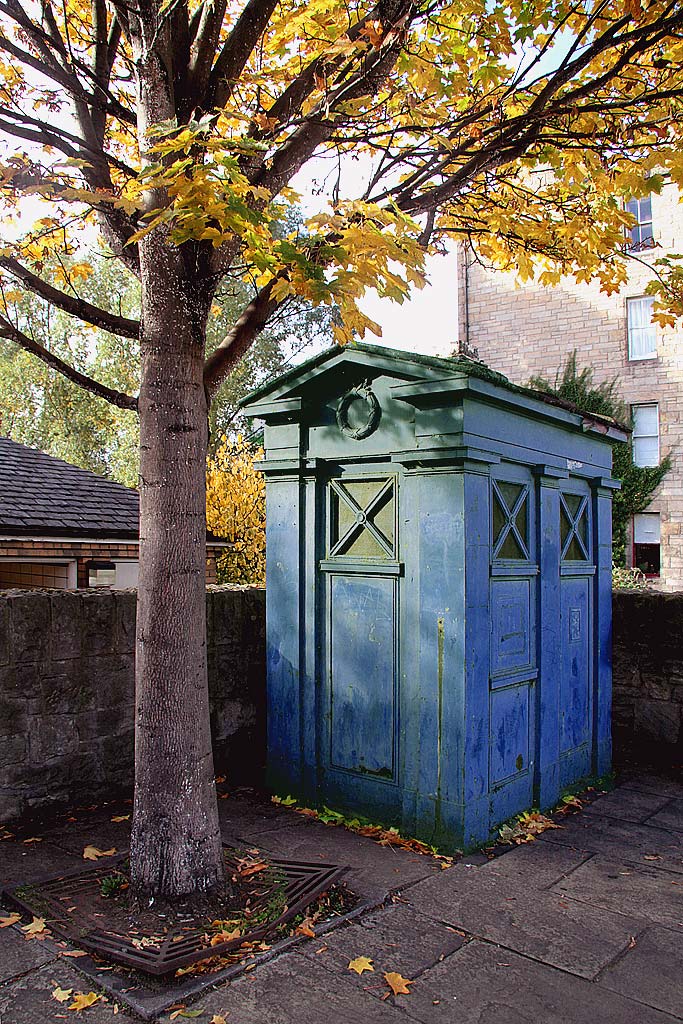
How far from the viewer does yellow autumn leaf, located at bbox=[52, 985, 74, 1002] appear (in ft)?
9.93

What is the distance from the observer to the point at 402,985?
320cm

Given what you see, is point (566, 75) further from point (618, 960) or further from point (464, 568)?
point (618, 960)

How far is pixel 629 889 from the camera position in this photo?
4.28 m

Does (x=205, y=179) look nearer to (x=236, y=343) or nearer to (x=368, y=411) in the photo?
(x=236, y=343)

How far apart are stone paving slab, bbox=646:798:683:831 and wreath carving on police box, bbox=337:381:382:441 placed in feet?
10.8

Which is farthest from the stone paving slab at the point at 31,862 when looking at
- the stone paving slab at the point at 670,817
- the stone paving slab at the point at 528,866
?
the stone paving slab at the point at 670,817

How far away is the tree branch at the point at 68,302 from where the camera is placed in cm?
415

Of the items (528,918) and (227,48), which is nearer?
(528,918)

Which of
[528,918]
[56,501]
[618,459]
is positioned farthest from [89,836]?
[618,459]

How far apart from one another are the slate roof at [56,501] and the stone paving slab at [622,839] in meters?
8.28

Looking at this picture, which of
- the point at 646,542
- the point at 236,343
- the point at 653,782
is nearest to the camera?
the point at 236,343

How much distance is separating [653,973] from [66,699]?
365 centimetres

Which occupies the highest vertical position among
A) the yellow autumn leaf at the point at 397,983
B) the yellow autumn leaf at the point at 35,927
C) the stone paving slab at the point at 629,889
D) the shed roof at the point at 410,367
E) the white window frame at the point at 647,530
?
the shed roof at the point at 410,367

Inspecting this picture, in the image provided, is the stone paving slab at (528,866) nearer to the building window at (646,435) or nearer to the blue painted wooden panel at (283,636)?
the blue painted wooden panel at (283,636)
